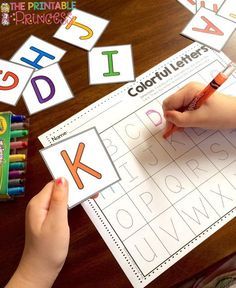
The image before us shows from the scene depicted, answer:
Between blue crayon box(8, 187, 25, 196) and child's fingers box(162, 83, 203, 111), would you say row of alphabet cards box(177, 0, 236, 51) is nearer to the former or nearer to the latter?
child's fingers box(162, 83, 203, 111)

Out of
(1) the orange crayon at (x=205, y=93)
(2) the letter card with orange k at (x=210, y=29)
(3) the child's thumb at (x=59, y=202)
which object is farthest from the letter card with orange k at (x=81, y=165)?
(2) the letter card with orange k at (x=210, y=29)

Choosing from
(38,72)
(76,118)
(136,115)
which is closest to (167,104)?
(136,115)

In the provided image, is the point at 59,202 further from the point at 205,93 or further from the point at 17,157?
the point at 205,93

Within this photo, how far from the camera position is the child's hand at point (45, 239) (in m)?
0.50

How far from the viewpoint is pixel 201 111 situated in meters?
0.61

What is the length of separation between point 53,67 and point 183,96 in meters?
0.28

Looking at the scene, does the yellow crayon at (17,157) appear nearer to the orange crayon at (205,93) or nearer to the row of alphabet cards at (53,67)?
the row of alphabet cards at (53,67)

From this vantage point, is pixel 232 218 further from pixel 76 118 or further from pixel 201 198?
pixel 76 118

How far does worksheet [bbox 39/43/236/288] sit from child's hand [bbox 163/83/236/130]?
2 centimetres

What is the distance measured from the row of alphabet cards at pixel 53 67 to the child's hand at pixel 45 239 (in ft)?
0.71

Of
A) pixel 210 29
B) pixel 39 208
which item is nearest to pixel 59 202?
pixel 39 208

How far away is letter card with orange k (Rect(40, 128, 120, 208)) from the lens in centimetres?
53

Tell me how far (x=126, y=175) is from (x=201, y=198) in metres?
0.13

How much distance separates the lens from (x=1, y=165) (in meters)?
0.57
